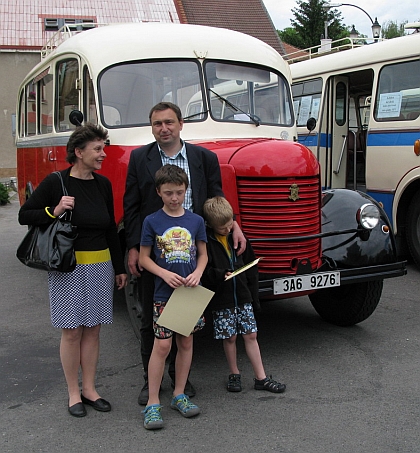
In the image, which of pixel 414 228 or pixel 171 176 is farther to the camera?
pixel 414 228

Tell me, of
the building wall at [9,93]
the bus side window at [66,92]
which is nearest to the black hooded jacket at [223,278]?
the bus side window at [66,92]

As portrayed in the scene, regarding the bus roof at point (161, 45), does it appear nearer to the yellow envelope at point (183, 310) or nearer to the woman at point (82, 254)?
the woman at point (82, 254)

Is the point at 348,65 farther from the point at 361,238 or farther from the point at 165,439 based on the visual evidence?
the point at 165,439

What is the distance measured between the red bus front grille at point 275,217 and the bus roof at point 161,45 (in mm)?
1722

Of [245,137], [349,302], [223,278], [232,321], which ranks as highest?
[245,137]

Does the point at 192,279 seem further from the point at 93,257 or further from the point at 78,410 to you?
the point at 78,410

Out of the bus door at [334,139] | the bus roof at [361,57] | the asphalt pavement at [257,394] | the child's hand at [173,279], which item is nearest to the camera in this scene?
the asphalt pavement at [257,394]

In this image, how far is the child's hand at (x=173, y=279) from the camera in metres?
3.51

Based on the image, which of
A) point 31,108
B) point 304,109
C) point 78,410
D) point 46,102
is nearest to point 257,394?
point 78,410

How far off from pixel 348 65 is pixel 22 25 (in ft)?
67.6

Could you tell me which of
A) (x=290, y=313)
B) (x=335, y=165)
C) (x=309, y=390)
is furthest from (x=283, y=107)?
(x=335, y=165)

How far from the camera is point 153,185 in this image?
151 inches

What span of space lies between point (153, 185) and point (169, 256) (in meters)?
0.50

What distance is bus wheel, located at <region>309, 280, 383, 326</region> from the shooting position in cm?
509
